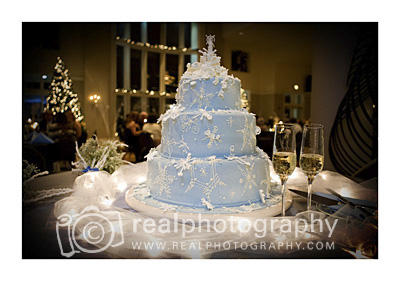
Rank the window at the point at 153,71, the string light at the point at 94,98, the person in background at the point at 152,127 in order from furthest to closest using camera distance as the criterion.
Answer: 1. the window at the point at 153,71
2. the string light at the point at 94,98
3. the person in background at the point at 152,127

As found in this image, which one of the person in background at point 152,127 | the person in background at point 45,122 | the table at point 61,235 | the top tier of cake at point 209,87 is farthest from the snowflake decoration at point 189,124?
the person in background at point 152,127

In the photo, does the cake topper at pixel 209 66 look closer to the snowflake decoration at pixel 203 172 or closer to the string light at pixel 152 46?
the snowflake decoration at pixel 203 172

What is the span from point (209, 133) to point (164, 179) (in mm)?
545

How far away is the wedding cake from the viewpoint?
2424 millimetres

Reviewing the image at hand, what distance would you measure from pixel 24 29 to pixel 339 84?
13.7 ft

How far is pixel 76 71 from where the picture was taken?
28.9 ft

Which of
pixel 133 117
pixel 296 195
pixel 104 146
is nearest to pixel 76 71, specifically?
pixel 133 117

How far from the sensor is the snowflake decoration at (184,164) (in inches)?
94.7

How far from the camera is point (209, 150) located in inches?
98.0

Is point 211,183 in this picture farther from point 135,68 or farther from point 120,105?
point 135,68

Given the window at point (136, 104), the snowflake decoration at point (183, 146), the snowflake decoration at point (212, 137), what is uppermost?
the window at point (136, 104)

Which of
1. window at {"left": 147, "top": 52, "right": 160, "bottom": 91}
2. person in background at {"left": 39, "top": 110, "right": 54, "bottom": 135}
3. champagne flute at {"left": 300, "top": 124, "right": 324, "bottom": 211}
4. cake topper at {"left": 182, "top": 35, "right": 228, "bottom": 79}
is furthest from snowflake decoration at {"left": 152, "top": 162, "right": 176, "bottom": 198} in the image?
window at {"left": 147, "top": 52, "right": 160, "bottom": 91}

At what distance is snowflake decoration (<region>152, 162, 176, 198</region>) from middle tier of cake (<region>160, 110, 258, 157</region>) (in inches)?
6.4
